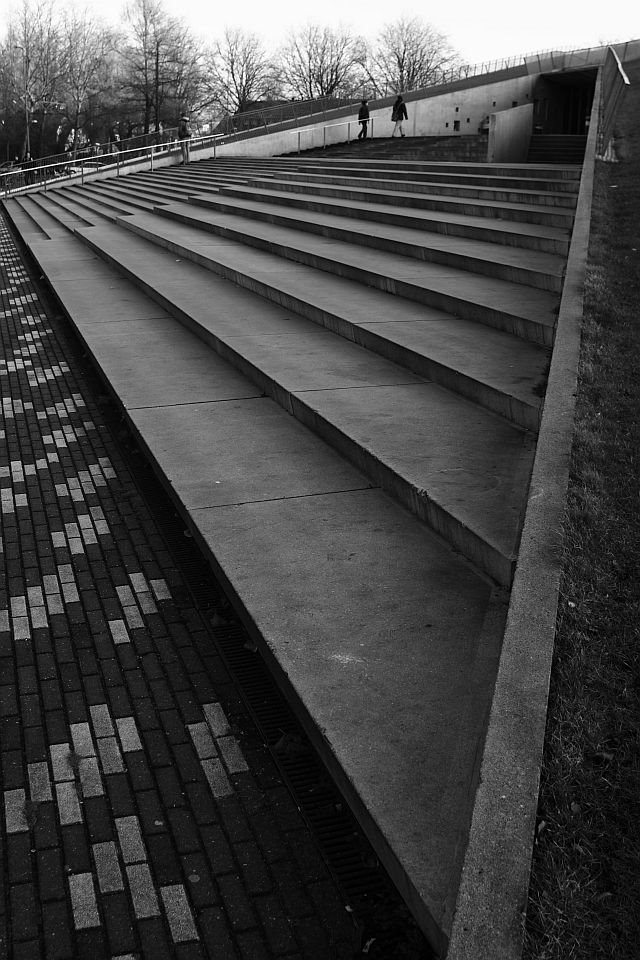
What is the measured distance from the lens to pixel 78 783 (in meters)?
3.31

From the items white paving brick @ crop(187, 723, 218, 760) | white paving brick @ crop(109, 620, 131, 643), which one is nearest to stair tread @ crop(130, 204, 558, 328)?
white paving brick @ crop(109, 620, 131, 643)

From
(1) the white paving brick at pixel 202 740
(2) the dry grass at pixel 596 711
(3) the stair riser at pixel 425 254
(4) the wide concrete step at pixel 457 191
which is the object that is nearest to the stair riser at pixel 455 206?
(4) the wide concrete step at pixel 457 191

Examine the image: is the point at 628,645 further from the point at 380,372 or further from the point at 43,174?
the point at 43,174

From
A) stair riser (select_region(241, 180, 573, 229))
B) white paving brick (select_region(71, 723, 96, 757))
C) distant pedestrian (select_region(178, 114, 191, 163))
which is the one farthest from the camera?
distant pedestrian (select_region(178, 114, 191, 163))

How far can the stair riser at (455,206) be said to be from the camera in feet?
38.3

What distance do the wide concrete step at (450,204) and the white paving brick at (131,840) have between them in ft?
32.3

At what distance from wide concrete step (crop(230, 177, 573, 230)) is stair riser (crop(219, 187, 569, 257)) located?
0.48m

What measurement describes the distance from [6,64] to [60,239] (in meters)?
63.6

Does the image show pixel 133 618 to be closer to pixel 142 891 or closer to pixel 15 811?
pixel 15 811

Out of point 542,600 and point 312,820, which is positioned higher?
point 542,600

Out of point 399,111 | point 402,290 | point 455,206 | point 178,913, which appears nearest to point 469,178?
point 455,206

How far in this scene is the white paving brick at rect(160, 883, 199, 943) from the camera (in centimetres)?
268

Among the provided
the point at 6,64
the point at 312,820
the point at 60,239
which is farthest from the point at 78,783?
the point at 6,64

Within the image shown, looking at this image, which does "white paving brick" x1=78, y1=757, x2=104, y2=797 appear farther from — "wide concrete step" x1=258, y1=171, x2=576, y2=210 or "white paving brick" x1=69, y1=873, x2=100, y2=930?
"wide concrete step" x1=258, y1=171, x2=576, y2=210
